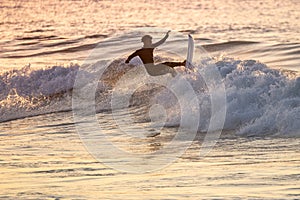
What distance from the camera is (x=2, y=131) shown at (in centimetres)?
1633

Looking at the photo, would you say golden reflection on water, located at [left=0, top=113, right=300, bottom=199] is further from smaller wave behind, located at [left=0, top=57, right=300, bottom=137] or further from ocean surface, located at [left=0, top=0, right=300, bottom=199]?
smaller wave behind, located at [left=0, top=57, right=300, bottom=137]

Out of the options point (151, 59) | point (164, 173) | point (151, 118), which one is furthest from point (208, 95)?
point (164, 173)

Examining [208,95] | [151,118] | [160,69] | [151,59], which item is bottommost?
[151,118]

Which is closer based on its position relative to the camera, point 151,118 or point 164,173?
point 164,173

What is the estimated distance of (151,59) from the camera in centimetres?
1697

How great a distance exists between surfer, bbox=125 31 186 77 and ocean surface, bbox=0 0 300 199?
587 millimetres

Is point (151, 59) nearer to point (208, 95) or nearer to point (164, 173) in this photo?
point (208, 95)

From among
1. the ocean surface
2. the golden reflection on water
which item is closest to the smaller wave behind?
the ocean surface

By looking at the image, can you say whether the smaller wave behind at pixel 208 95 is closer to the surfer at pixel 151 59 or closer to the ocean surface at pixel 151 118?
the ocean surface at pixel 151 118

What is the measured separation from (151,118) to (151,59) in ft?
3.96

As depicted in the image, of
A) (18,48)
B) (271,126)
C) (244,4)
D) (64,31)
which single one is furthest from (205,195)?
(244,4)

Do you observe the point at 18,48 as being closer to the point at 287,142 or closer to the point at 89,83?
the point at 89,83

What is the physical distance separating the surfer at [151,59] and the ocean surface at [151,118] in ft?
1.93

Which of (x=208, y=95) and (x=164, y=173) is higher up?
(x=208, y=95)
